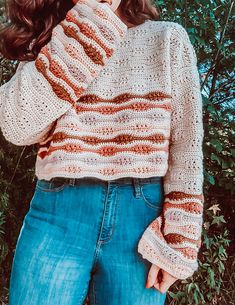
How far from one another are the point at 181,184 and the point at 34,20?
0.77 meters

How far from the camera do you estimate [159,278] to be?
146 cm

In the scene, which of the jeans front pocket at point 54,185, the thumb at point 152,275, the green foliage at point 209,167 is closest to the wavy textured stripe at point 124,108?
the jeans front pocket at point 54,185

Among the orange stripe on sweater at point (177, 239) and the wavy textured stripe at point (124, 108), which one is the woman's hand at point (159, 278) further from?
the wavy textured stripe at point (124, 108)

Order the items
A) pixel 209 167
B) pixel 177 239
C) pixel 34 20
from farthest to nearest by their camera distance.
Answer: pixel 209 167
pixel 34 20
pixel 177 239

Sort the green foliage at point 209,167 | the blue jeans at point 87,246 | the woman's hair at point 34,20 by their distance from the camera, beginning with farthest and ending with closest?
1. the green foliage at point 209,167
2. the woman's hair at point 34,20
3. the blue jeans at point 87,246

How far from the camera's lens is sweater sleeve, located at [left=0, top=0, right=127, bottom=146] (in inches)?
56.3

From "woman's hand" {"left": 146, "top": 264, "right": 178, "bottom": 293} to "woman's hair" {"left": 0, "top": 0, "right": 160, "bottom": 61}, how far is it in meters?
0.80

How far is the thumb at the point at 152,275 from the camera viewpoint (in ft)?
4.68

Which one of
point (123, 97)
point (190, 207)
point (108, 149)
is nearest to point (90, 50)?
point (123, 97)

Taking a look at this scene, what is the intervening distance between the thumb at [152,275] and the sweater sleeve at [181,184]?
0.9 inches

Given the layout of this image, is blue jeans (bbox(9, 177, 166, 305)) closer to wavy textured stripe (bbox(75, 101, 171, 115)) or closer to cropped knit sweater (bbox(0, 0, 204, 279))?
cropped knit sweater (bbox(0, 0, 204, 279))

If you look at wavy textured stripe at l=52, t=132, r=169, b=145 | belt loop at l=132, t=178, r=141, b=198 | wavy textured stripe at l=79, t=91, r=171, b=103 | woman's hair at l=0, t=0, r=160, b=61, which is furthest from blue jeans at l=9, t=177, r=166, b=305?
woman's hair at l=0, t=0, r=160, b=61

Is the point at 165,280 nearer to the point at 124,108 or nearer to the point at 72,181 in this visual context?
the point at 72,181

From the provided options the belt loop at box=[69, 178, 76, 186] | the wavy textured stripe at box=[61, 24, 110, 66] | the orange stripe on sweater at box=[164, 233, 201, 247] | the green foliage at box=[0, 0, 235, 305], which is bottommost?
the green foliage at box=[0, 0, 235, 305]
